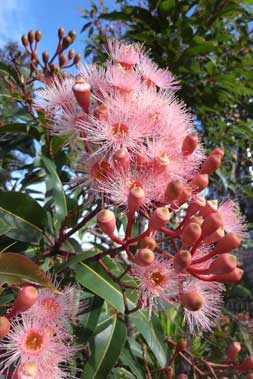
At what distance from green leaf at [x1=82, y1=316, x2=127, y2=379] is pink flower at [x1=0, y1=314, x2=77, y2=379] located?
0.52ft

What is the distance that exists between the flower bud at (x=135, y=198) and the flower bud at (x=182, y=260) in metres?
0.14

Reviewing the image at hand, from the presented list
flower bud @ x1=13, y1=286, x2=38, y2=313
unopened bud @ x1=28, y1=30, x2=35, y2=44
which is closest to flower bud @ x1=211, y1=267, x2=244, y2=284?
flower bud @ x1=13, y1=286, x2=38, y2=313

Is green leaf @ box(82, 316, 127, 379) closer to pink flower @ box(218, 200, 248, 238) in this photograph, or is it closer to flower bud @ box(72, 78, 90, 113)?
pink flower @ box(218, 200, 248, 238)

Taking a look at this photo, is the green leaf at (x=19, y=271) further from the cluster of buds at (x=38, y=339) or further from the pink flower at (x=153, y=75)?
the pink flower at (x=153, y=75)

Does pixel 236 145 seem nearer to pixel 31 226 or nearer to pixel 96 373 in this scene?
pixel 31 226

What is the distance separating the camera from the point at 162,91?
111cm

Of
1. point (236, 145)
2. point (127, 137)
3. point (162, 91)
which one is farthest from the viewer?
point (236, 145)

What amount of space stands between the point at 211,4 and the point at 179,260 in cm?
167

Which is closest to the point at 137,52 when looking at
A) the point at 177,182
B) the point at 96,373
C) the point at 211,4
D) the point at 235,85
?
the point at 177,182

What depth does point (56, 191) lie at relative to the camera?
1437 mm

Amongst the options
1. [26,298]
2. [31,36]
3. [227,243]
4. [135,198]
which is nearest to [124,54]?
[135,198]

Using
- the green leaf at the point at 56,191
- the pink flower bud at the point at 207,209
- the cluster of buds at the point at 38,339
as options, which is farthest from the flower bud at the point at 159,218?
the green leaf at the point at 56,191

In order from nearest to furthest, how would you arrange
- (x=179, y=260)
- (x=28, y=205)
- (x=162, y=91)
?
(x=179, y=260), (x=162, y=91), (x=28, y=205)

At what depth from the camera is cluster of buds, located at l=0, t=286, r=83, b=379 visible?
2.68 feet
